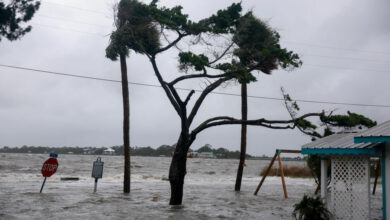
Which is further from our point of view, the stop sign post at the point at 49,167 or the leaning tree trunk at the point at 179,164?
the stop sign post at the point at 49,167

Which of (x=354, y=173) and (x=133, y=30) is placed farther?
(x=133, y=30)

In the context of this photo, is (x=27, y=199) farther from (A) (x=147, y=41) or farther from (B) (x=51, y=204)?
(A) (x=147, y=41)

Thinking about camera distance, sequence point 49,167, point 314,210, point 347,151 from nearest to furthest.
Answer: point 347,151 < point 314,210 < point 49,167

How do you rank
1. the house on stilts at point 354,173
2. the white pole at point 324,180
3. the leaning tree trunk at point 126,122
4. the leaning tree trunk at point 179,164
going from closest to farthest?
the house on stilts at point 354,173, the white pole at point 324,180, the leaning tree trunk at point 179,164, the leaning tree trunk at point 126,122

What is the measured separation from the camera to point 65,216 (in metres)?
10.5

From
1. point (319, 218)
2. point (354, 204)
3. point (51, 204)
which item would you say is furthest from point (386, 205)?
point (51, 204)

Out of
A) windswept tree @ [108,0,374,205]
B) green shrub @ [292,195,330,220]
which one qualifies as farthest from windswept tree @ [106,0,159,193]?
green shrub @ [292,195,330,220]

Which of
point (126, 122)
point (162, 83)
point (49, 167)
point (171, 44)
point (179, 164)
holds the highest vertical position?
point (171, 44)

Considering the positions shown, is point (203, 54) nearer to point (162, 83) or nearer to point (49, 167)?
point (162, 83)

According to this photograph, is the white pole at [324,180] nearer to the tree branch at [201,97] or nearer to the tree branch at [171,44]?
the tree branch at [201,97]

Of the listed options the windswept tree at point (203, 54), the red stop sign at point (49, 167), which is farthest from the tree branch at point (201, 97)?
the red stop sign at point (49, 167)

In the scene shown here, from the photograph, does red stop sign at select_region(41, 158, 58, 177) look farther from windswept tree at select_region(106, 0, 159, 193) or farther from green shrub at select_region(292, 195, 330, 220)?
green shrub at select_region(292, 195, 330, 220)

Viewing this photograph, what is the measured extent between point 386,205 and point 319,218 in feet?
5.05

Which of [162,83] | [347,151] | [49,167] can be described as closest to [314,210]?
[347,151]
